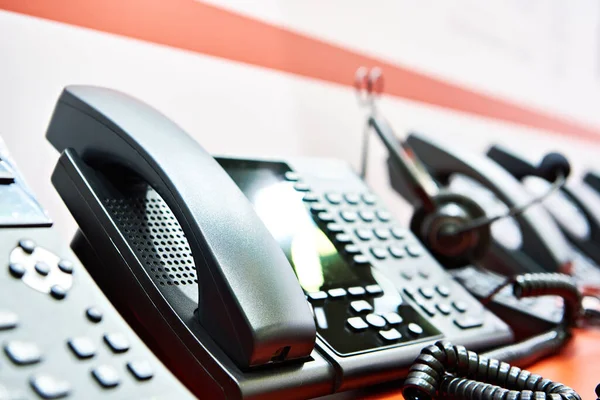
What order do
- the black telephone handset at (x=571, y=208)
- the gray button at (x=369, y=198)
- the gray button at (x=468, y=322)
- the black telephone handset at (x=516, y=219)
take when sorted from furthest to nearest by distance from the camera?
the black telephone handset at (x=571, y=208) → the black telephone handset at (x=516, y=219) → the gray button at (x=369, y=198) → the gray button at (x=468, y=322)

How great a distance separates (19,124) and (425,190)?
39cm

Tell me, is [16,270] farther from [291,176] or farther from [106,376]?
[291,176]

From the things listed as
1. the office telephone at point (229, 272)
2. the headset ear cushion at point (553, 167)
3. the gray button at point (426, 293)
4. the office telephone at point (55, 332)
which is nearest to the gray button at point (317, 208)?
the office telephone at point (229, 272)

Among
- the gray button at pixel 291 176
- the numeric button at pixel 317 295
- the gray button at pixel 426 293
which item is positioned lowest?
the gray button at pixel 426 293

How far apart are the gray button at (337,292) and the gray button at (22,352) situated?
206mm

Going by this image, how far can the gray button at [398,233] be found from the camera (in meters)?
0.53

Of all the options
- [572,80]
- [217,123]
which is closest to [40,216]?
[217,123]

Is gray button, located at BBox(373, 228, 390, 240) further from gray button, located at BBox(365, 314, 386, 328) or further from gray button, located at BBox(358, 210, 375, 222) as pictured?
gray button, located at BBox(365, 314, 386, 328)

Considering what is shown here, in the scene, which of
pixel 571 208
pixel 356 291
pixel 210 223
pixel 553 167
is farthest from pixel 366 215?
pixel 571 208

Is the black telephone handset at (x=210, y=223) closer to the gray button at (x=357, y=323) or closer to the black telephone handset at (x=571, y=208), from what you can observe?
the gray button at (x=357, y=323)

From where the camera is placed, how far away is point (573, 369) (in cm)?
47

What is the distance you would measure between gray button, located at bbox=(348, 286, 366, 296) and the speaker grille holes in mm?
115

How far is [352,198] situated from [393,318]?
16cm

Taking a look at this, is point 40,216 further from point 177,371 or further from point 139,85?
point 139,85
